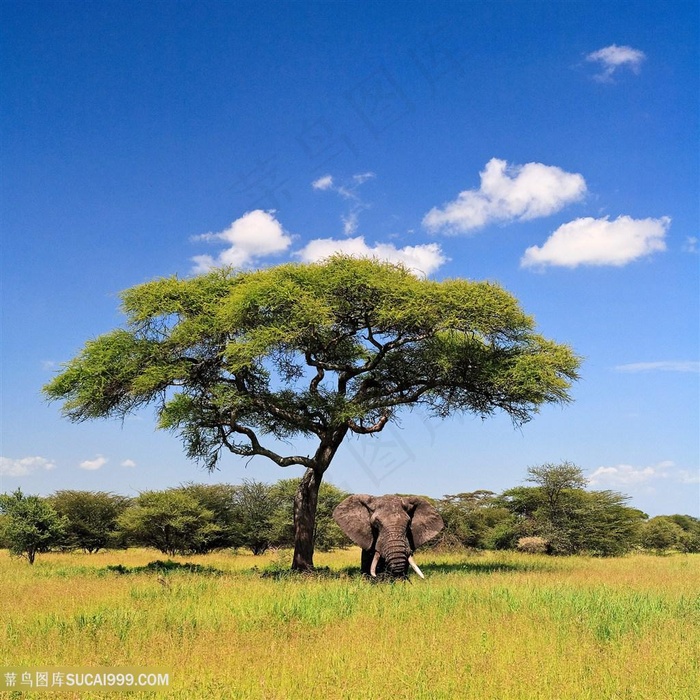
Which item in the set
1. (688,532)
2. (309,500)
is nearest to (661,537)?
(688,532)

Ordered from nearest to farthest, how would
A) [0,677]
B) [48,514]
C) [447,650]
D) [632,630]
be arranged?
1. [0,677]
2. [447,650]
3. [632,630]
4. [48,514]

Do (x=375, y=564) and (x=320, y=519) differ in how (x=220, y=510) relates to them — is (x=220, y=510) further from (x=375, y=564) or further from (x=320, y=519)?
(x=375, y=564)

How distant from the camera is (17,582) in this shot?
763 inches

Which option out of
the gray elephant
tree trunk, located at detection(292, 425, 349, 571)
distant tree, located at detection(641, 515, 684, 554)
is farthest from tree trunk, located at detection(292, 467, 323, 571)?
distant tree, located at detection(641, 515, 684, 554)

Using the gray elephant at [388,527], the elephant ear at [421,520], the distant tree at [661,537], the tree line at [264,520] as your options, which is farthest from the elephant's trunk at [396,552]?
the distant tree at [661,537]

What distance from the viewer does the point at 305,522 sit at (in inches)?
915

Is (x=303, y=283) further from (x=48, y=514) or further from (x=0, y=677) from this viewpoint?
(x=48, y=514)

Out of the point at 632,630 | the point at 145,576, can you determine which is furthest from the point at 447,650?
the point at 145,576

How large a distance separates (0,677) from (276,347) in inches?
589

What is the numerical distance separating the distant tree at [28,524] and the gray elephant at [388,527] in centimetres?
1944

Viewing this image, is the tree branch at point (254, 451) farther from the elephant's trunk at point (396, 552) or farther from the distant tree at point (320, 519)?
the distant tree at point (320, 519)

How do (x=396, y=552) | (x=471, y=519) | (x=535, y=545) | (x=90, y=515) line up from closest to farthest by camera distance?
1. (x=396, y=552)
2. (x=535, y=545)
3. (x=90, y=515)
4. (x=471, y=519)

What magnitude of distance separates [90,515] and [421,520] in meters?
26.7

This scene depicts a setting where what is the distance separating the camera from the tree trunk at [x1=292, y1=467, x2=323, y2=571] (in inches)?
905
